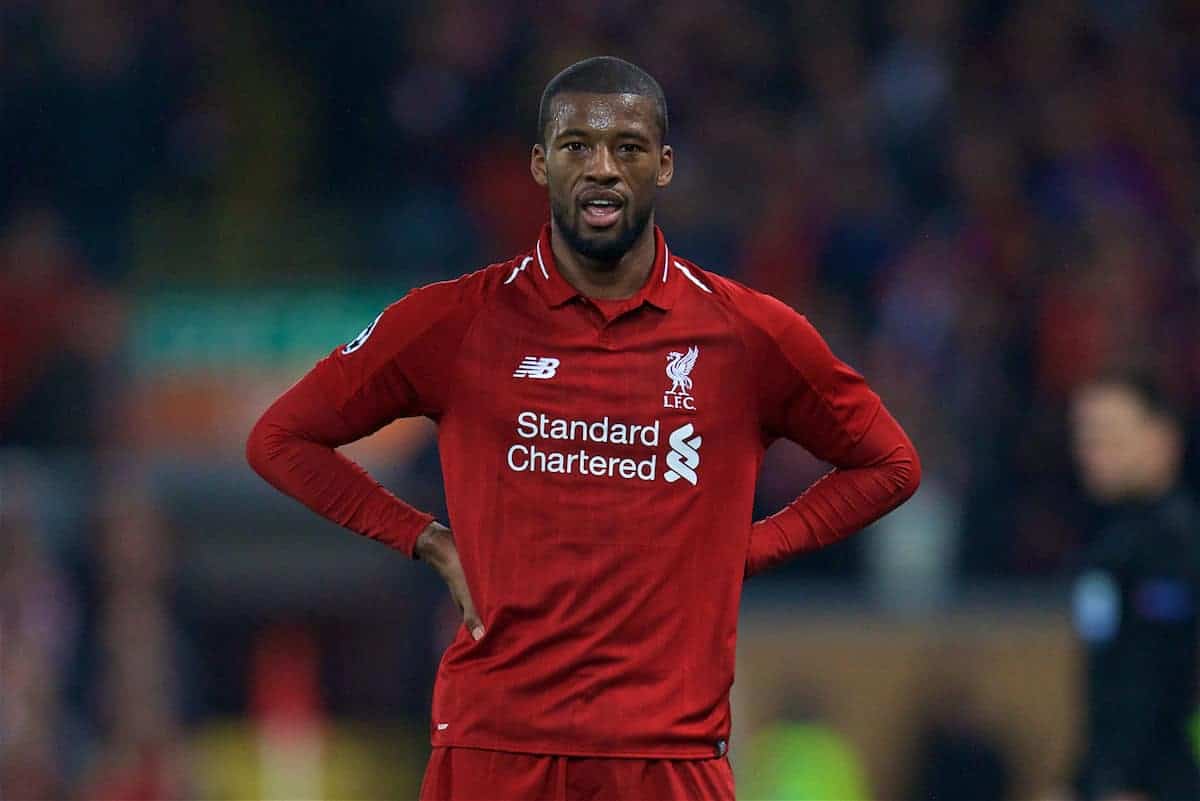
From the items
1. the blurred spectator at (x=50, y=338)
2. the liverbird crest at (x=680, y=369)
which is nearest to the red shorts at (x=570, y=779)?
the liverbird crest at (x=680, y=369)

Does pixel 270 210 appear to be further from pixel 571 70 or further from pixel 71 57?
pixel 571 70

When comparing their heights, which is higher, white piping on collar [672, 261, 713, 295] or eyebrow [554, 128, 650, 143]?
eyebrow [554, 128, 650, 143]

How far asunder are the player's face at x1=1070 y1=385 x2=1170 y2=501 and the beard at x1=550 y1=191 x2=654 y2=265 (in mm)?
2428

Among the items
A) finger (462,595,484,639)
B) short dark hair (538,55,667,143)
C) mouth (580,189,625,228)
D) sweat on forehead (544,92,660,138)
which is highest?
short dark hair (538,55,667,143)

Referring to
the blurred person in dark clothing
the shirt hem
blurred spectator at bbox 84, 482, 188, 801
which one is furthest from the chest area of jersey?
blurred spectator at bbox 84, 482, 188, 801

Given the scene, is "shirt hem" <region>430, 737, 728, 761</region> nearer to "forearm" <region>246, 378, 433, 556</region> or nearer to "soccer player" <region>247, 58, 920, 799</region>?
"soccer player" <region>247, 58, 920, 799</region>

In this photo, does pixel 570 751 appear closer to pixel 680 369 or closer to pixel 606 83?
pixel 680 369

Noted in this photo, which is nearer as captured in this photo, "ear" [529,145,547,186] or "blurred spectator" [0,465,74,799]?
"ear" [529,145,547,186]

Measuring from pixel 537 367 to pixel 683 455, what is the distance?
0.30m

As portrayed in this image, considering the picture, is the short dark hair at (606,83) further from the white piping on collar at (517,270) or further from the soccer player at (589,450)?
the white piping on collar at (517,270)

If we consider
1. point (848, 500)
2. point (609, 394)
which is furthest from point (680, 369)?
point (848, 500)

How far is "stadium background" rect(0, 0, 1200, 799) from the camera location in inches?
320

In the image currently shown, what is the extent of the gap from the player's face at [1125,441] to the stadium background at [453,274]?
1.33 m

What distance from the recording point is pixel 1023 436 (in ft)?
29.1
